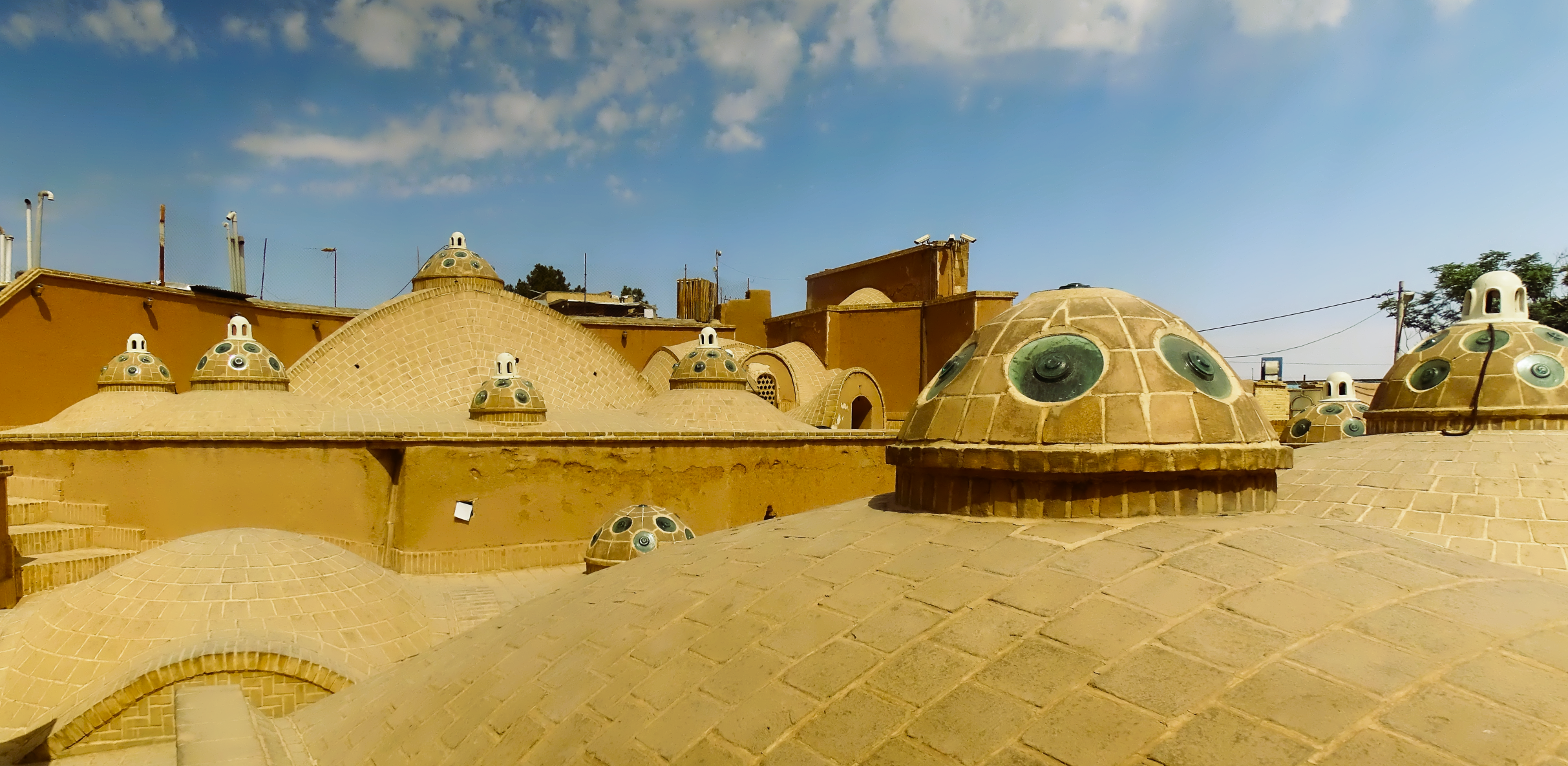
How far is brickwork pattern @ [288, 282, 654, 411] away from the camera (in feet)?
48.6

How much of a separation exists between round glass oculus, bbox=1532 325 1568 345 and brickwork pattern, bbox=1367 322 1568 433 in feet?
0.07

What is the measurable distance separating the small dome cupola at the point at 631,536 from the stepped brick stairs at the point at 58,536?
661 centimetres

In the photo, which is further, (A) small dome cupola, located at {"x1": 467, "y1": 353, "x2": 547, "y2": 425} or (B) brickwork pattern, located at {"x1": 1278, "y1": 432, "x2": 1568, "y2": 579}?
(A) small dome cupola, located at {"x1": 467, "y1": 353, "x2": 547, "y2": 425}

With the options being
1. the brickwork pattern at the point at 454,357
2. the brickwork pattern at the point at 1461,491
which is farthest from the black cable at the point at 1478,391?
the brickwork pattern at the point at 454,357

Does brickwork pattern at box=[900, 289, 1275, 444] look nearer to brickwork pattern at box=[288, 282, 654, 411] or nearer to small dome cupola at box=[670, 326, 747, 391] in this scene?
small dome cupola at box=[670, 326, 747, 391]

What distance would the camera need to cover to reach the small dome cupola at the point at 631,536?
9000 mm

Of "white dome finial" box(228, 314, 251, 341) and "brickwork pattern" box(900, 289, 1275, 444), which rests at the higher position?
"white dome finial" box(228, 314, 251, 341)

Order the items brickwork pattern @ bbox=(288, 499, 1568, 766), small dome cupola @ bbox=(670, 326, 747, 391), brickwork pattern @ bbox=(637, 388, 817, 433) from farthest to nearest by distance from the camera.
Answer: small dome cupola @ bbox=(670, 326, 747, 391) → brickwork pattern @ bbox=(637, 388, 817, 433) → brickwork pattern @ bbox=(288, 499, 1568, 766)

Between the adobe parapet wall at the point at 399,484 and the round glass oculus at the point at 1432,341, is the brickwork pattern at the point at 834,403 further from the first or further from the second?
the round glass oculus at the point at 1432,341

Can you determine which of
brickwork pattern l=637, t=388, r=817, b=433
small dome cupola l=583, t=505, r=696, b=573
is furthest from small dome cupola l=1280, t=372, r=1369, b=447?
small dome cupola l=583, t=505, r=696, b=573

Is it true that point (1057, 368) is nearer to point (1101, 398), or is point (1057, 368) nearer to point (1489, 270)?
point (1101, 398)

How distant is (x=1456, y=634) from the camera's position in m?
2.79

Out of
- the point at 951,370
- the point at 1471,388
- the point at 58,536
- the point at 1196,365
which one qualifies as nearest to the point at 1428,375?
the point at 1471,388

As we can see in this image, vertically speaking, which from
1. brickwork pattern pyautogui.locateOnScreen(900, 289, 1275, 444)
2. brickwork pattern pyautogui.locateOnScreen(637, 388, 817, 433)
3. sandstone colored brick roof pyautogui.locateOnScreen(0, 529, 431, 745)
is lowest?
sandstone colored brick roof pyautogui.locateOnScreen(0, 529, 431, 745)
